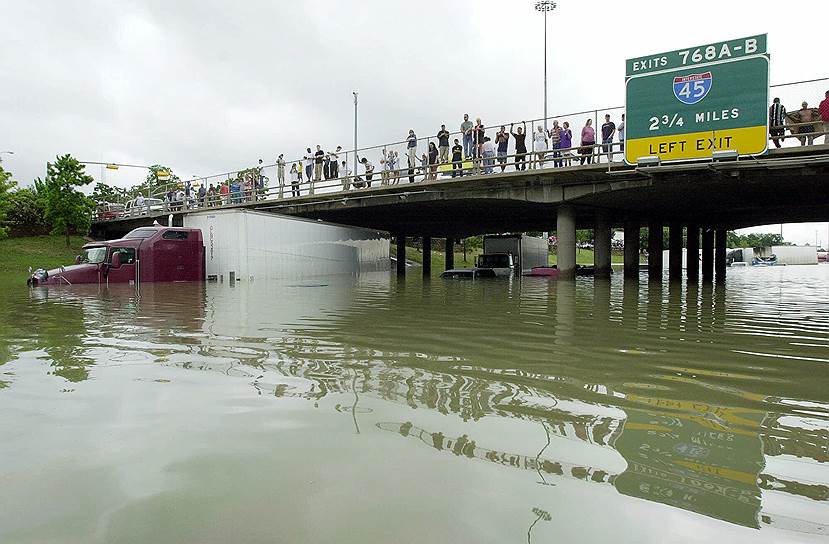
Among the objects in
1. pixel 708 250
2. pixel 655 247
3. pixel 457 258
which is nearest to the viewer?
pixel 655 247

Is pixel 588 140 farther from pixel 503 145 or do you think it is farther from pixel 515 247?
pixel 515 247

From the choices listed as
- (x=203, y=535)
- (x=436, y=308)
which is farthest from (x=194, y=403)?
(x=436, y=308)

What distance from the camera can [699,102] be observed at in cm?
2070

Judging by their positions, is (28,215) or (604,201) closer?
(604,201)

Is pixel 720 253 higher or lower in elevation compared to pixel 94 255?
lower

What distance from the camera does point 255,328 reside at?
1009cm

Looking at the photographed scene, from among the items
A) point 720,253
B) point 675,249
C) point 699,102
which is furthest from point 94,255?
point 720,253

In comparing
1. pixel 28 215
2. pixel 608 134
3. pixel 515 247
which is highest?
pixel 608 134

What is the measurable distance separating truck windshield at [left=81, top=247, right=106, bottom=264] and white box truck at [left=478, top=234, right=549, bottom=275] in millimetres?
22291

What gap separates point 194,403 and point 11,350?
14.1 feet

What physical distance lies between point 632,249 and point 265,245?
925 inches

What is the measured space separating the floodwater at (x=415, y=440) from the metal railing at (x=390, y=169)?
1668cm

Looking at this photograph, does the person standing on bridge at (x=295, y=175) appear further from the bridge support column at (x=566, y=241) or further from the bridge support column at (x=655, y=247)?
the bridge support column at (x=655, y=247)

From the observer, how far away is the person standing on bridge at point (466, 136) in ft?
90.8
